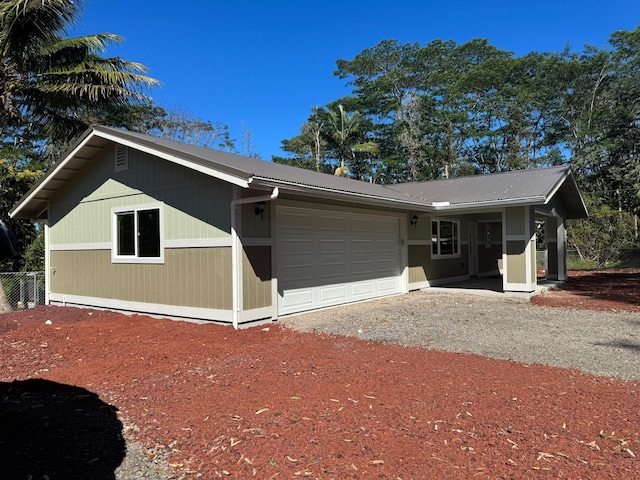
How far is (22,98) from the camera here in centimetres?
1225

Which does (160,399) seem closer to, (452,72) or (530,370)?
(530,370)

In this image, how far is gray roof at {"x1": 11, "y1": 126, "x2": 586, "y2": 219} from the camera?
292 inches

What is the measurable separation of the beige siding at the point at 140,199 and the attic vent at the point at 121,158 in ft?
0.37

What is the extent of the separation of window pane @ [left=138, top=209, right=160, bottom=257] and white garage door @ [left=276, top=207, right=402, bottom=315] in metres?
2.57

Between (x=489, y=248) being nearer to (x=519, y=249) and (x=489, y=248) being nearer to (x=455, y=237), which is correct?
(x=455, y=237)

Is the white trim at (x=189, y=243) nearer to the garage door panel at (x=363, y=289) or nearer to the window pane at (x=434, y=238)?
the garage door panel at (x=363, y=289)

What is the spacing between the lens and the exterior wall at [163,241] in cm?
788

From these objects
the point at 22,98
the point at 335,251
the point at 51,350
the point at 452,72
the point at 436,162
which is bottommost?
the point at 51,350

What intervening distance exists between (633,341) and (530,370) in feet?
8.49

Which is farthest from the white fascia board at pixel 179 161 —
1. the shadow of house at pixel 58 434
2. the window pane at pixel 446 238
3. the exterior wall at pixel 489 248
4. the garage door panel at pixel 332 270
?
the exterior wall at pixel 489 248

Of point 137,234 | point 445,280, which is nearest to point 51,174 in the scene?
point 137,234

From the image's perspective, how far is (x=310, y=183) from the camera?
27.6 feet

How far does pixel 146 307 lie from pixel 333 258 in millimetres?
4147

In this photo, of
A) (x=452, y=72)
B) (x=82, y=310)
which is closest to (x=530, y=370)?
(x=82, y=310)
